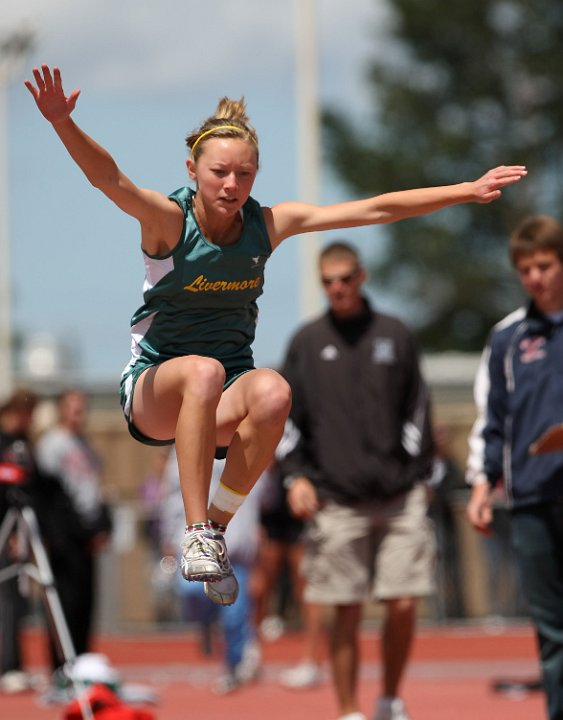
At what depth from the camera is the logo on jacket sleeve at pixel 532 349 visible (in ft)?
25.1

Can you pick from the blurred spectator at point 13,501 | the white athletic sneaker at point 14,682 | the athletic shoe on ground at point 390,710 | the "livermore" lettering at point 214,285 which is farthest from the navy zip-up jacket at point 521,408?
the white athletic sneaker at point 14,682

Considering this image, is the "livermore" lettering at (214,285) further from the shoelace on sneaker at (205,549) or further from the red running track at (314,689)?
the red running track at (314,689)

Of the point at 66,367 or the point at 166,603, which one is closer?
the point at 166,603

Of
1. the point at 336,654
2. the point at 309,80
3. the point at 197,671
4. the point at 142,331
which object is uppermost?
the point at 309,80

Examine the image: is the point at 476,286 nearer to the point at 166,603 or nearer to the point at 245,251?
the point at 166,603

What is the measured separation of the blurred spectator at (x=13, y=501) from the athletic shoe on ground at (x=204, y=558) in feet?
14.4

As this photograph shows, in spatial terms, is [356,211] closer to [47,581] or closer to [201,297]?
[201,297]

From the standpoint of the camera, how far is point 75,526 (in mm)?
11930

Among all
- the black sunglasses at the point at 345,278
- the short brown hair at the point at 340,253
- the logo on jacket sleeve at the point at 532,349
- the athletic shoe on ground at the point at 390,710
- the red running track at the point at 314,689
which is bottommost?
the red running track at the point at 314,689

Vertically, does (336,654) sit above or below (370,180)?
below

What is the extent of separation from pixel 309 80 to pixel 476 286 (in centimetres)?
1803

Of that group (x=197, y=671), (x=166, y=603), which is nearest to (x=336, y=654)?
(x=197, y=671)

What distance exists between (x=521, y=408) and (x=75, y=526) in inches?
202

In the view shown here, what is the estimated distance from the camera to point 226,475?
6715mm
